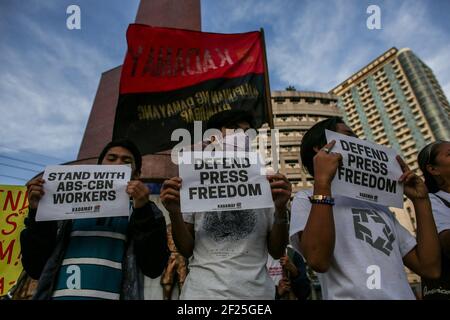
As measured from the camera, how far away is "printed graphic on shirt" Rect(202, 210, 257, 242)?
1897mm

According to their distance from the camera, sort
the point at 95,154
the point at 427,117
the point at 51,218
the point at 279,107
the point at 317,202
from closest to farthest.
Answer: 1. the point at 317,202
2. the point at 51,218
3. the point at 95,154
4. the point at 279,107
5. the point at 427,117

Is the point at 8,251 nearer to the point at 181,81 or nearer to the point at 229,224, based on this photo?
the point at 229,224

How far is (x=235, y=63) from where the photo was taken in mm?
5539

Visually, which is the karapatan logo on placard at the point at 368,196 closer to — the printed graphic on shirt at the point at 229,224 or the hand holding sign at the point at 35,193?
the printed graphic on shirt at the point at 229,224

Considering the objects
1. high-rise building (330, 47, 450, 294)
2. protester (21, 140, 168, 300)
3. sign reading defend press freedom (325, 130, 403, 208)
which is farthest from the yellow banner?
high-rise building (330, 47, 450, 294)

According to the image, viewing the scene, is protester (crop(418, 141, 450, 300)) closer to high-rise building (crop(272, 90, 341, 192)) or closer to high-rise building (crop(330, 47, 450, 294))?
high-rise building (crop(272, 90, 341, 192))

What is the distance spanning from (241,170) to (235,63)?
161 inches

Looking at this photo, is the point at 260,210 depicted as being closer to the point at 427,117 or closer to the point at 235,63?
the point at 235,63

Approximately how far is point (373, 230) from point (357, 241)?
6.3 inches

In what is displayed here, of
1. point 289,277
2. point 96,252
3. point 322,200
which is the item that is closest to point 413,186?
point 322,200

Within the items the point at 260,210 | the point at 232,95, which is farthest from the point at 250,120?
the point at 232,95

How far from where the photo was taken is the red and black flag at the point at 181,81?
16.2ft

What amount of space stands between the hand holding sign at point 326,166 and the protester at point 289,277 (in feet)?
8.72

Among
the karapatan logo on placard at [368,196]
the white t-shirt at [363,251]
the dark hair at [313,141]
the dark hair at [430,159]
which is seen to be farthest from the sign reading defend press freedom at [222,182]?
the dark hair at [430,159]
